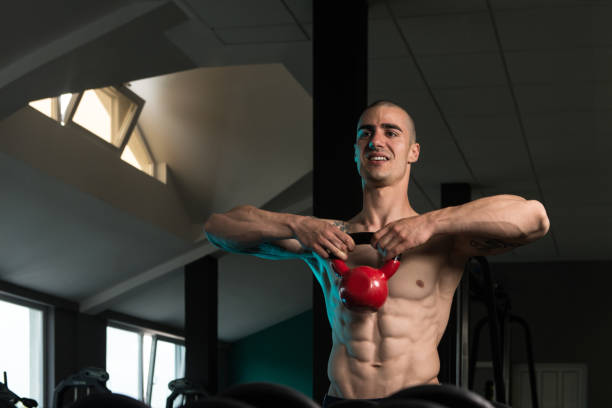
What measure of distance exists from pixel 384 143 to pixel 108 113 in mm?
8267

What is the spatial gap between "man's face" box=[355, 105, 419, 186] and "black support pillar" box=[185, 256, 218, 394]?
31.7 ft

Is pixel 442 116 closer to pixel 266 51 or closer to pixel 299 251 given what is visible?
pixel 266 51

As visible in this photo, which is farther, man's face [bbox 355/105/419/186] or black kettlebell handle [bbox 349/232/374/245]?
man's face [bbox 355/105/419/186]

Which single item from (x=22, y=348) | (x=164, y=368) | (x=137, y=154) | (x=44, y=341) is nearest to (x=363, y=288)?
(x=137, y=154)

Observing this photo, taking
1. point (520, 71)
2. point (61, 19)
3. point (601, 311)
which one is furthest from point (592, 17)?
point (601, 311)

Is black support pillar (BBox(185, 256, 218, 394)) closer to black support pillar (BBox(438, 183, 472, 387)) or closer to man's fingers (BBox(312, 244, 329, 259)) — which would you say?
black support pillar (BBox(438, 183, 472, 387))

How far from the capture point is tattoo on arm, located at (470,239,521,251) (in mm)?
2108

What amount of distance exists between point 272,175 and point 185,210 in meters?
1.52

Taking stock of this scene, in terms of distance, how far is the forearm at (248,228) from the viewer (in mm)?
2180

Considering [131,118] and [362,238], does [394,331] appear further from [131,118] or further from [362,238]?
[131,118]

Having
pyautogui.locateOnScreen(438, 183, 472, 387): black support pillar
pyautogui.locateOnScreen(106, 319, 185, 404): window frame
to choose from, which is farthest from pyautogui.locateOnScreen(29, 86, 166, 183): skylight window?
pyautogui.locateOnScreen(438, 183, 472, 387): black support pillar

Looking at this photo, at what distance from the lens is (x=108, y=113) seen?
33.1ft

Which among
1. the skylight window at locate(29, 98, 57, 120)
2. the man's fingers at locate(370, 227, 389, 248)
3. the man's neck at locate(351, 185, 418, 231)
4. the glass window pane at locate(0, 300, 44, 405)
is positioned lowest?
the man's fingers at locate(370, 227, 389, 248)

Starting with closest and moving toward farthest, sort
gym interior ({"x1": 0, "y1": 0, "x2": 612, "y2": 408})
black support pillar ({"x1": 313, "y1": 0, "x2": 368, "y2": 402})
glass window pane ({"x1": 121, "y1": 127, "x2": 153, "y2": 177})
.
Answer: black support pillar ({"x1": 313, "y1": 0, "x2": 368, "y2": 402}) < gym interior ({"x1": 0, "y1": 0, "x2": 612, "y2": 408}) < glass window pane ({"x1": 121, "y1": 127, "x2": 153, "y2": 177})
